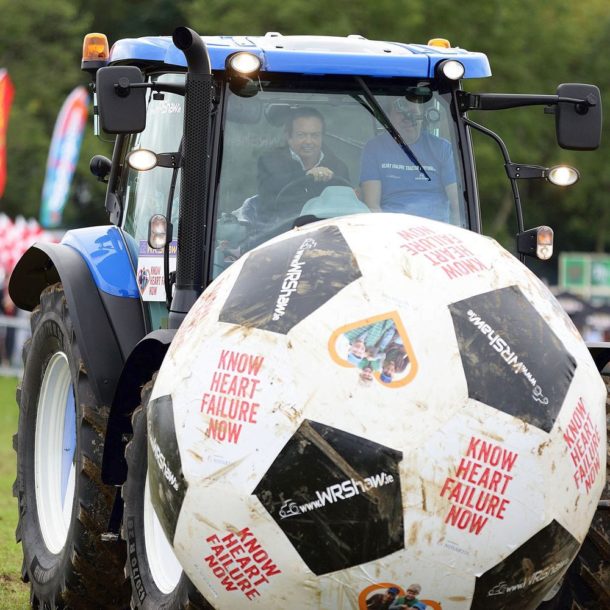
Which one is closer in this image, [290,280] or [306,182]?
[290,280]

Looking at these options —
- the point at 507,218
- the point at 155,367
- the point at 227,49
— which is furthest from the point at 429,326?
the point at 507,218

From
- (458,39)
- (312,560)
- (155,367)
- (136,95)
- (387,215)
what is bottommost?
(312,560)

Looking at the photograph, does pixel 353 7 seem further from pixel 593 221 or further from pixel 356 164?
pixel 356 164

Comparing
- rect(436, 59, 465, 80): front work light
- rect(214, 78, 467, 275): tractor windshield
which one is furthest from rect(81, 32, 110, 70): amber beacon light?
rect(436, 59, 465, 80): front work light

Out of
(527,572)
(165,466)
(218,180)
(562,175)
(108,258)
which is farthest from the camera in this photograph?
(108,258)

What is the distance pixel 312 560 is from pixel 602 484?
0.98 meters

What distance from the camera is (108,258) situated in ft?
22.0

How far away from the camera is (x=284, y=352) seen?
4.42m

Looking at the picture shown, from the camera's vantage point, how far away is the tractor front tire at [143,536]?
5.30m

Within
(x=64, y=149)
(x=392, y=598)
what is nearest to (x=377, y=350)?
(x=392, y=598)

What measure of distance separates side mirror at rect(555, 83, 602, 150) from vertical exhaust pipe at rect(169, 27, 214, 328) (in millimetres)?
1518

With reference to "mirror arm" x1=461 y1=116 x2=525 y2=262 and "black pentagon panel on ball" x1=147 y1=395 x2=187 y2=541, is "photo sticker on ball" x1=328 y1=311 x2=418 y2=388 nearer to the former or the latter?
"black pentagon panel on ball" x1=147 y1=395 x2=187 y2=541

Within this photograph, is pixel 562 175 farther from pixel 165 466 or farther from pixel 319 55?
pixel 165 466

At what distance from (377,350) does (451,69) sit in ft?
7.43
